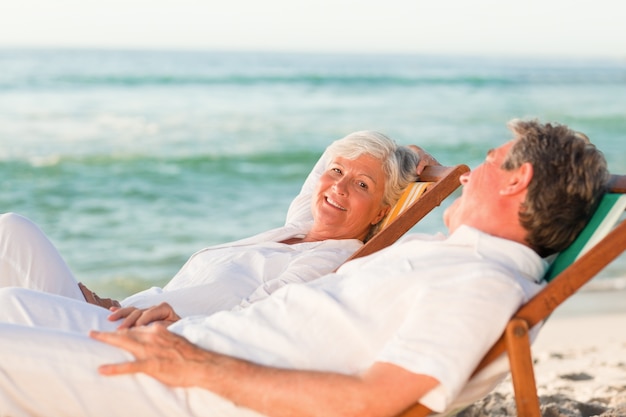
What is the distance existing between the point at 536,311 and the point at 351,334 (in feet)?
1.58

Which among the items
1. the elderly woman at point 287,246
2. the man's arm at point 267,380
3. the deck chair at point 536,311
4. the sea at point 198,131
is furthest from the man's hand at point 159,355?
the sea at point 198,131

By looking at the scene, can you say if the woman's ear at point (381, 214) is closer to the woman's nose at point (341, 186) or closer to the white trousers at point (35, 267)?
the woman's nose at point (341, 186)

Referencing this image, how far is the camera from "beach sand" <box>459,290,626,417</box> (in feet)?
13.0

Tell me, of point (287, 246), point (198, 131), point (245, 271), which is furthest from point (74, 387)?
point (198, 131)

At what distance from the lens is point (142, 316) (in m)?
2.86

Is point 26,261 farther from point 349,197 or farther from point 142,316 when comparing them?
point 349,197

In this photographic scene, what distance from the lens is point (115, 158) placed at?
1488cm

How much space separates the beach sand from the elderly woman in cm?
93

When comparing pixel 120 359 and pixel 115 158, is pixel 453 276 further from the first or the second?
pixel 115 158

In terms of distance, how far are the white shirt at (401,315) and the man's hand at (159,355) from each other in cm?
7

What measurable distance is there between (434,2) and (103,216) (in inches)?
901

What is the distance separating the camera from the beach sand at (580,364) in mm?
3969

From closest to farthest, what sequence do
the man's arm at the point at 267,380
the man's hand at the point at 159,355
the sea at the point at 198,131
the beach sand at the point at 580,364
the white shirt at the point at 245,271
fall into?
the man's arm at the point at 267,380 → the man's hand at the point at 159,355 → the white shirt at the point at 245,271 → the beach sand at the point at 580,364 → the sea at the point at 198,131

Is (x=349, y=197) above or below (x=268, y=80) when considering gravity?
above
